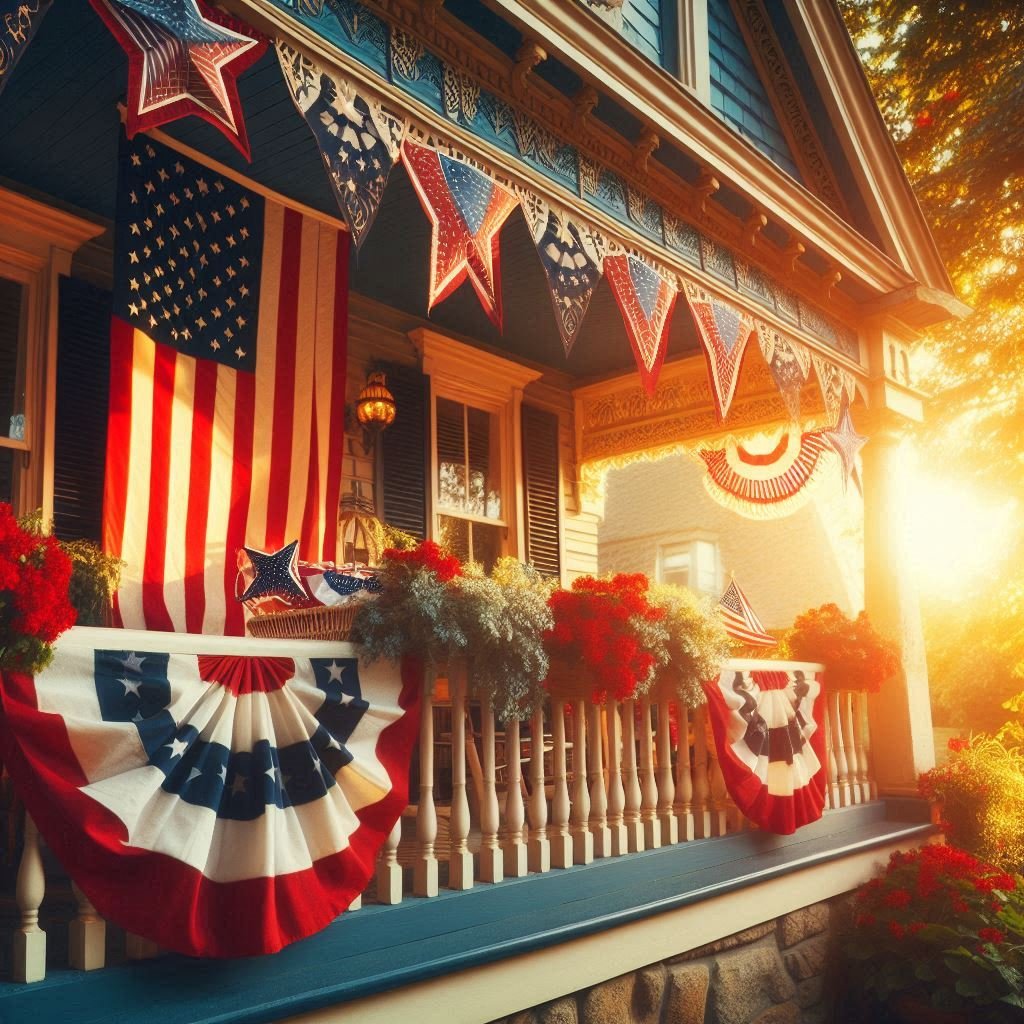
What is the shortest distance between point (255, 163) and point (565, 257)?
173 centimetres

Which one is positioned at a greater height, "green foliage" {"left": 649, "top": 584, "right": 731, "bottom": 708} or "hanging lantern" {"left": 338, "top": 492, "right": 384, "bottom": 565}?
"hanging lantern" {"left": 338, "top": 492, "right": 384, "bottom": 565}

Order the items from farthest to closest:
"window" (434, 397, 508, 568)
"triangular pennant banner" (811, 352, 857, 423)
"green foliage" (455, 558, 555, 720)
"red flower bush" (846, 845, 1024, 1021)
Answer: "window" (434, 397, 508, 568) → "triangular pennant banner" (811, 352, 857, 423) → "red flower bush" (846, 845, 1024, 1021) → "green foliage" (455, 558, 555, 720)

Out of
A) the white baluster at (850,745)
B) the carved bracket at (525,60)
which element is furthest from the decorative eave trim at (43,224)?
Answer: the white baluster at (850,745)

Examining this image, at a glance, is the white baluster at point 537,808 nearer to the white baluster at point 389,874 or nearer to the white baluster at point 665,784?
the white baluster at point 389,874

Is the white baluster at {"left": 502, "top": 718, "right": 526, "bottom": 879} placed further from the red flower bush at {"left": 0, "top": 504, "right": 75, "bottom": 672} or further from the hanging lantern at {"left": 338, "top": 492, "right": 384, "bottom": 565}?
the hanging lantern at {"left": 338, "top": 492, "right": 384, "bottom": 565}

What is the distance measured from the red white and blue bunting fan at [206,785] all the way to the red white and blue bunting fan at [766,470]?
5.76m

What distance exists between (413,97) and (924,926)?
4926 millimetres

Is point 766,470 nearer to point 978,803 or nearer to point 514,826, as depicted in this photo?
point 978,803

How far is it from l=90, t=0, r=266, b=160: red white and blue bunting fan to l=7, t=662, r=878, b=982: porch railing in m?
2.00

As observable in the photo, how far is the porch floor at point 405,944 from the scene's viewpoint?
2.67 metres

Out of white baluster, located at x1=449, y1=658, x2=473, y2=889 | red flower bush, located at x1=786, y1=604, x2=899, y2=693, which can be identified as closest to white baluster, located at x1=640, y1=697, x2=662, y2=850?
white baluster, located at x1=449, y1=658, x2=473, y2=889

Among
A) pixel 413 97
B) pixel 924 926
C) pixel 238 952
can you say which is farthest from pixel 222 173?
pixel 924 926

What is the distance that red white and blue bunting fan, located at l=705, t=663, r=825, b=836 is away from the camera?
206 inches

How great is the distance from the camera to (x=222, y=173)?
16.8 feet
